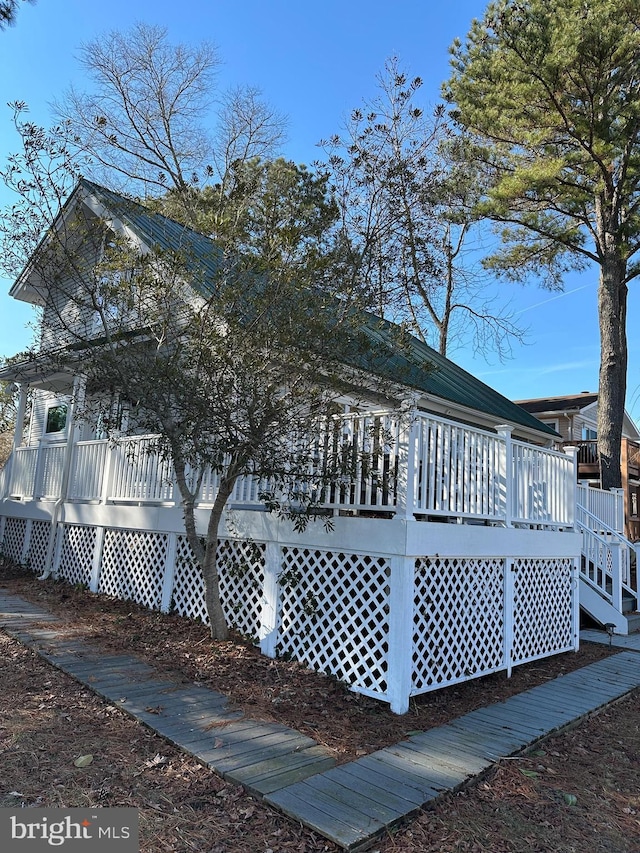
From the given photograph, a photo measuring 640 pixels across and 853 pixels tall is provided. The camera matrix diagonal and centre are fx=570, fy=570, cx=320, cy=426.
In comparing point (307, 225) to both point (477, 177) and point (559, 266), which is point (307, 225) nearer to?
point (477, 177)

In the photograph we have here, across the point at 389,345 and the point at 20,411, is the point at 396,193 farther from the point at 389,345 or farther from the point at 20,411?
the point at 20,411

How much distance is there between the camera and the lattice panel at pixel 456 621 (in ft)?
16.5

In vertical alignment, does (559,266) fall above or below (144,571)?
above

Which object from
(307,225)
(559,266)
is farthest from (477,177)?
(307,225)

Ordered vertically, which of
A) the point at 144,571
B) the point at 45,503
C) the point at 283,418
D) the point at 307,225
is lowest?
the point at 144,571

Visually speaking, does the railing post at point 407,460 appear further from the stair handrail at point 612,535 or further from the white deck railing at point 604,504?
the white deck railing at point 604,504

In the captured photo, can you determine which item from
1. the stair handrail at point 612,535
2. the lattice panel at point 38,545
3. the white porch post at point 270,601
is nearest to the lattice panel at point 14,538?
the lattice panel at point 38,545

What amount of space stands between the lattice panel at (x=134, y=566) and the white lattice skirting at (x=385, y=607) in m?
0.04

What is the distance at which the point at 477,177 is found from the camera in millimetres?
15164

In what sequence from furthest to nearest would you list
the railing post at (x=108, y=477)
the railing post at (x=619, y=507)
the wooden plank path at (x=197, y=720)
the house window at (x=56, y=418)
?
1. the house window at (x=56, y=418)
2. the railing post at (x=619, y=507)
3. the railing post at (x=108, y=477)
4. the wooden plank path at (x=197, y=720)

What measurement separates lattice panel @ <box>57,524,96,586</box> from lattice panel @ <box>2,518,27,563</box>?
203 cm

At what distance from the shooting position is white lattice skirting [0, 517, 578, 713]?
4.86 m

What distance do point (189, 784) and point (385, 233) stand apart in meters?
8.42

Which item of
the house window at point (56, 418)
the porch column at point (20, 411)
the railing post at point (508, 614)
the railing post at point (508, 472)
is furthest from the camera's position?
the house window at point (56, 418)
